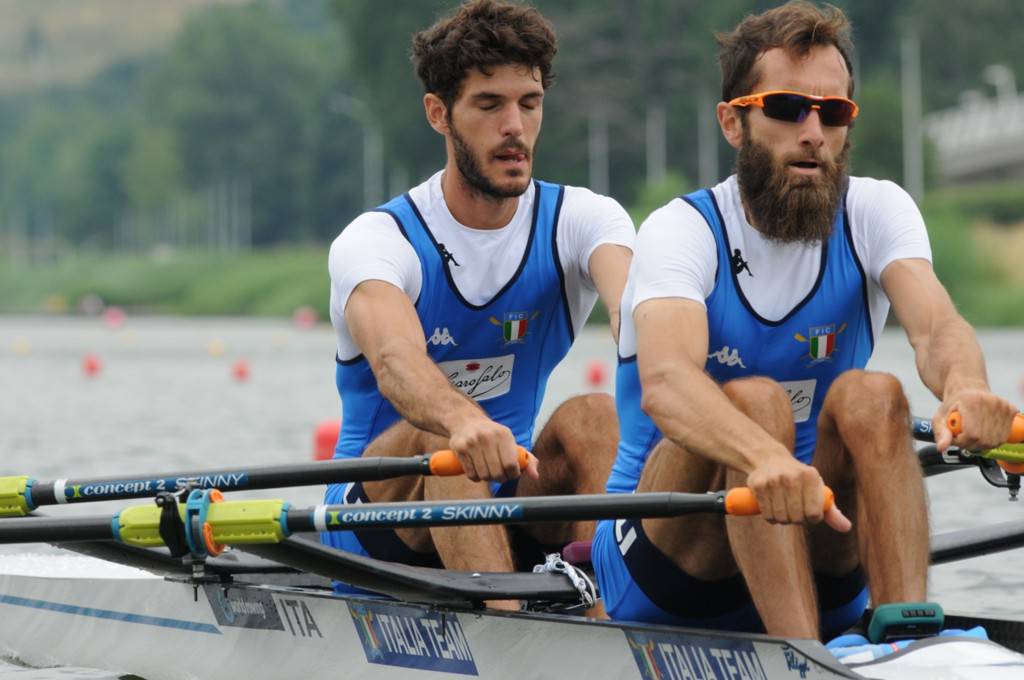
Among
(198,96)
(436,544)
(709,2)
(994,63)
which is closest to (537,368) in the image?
(436,544)

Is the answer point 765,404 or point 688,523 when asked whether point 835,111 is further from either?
point 688,523

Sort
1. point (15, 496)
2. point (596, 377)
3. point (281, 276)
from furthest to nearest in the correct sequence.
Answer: point (281, 276)
point (596, 377)
point (15, 496)

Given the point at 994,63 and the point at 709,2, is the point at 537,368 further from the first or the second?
the point at 994,63

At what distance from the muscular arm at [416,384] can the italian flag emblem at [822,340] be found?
799 mm

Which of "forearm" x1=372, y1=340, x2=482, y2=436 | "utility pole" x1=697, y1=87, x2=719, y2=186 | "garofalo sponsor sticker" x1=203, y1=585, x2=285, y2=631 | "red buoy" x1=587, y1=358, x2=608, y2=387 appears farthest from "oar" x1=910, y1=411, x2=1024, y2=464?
"utility pole" x1=697, y1=87, x2=719, y2=186

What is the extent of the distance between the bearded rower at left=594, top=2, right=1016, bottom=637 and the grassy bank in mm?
30851

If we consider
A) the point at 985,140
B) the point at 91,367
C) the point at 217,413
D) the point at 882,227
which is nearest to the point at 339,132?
the point at 985,140

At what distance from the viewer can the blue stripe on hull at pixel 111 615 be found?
605cm

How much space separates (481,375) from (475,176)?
2.00 ft

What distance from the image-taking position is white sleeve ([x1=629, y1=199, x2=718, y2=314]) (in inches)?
177

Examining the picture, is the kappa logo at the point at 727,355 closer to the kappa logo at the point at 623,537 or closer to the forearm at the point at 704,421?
the forearm at the point at 704,421

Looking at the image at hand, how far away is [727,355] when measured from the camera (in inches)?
184

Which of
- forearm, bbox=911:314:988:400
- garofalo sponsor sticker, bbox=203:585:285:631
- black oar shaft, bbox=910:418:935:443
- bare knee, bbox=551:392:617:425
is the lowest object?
garofalo sponsor sticker, bbox=203:585:285:631

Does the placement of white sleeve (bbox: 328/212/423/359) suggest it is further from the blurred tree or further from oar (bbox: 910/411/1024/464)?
the blurred tree
